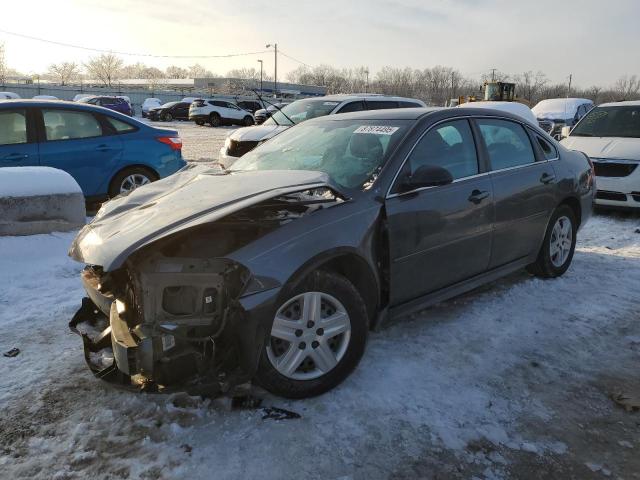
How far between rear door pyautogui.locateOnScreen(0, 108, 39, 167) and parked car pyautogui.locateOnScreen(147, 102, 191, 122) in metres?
32.3

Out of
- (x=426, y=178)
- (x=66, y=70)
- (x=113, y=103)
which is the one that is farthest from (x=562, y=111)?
(x=66, y=70)

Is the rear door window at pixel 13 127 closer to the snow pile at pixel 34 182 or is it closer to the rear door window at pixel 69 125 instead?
the rear door window at pixel 69 125

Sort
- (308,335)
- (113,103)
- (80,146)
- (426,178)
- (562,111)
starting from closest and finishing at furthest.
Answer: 1. (308,335)
2. (426,178)
3. (80,146)
4. (562,111)
5. (113,103)

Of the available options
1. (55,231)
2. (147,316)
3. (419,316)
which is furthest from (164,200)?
(55,231)

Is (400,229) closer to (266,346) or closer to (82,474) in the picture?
(266,346)

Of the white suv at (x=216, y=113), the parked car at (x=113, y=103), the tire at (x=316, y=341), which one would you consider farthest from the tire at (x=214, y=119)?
the tire at (x=316, y=341)

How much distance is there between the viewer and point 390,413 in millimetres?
2883

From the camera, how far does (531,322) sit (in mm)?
4133

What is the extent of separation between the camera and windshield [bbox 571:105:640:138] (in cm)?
898

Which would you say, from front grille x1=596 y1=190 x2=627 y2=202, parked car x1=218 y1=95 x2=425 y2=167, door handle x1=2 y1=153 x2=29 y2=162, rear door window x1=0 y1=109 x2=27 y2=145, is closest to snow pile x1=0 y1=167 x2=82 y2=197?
door handle x1=2 y1=153 x2=29 y2=162

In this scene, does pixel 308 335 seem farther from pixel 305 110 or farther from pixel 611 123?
pixel 611 123

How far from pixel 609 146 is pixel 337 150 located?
6.42m

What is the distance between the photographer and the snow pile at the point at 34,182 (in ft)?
18.6

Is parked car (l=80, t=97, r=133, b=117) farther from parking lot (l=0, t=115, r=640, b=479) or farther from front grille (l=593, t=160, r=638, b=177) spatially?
parking lot (l=0, t=115, r=640, b=479)
